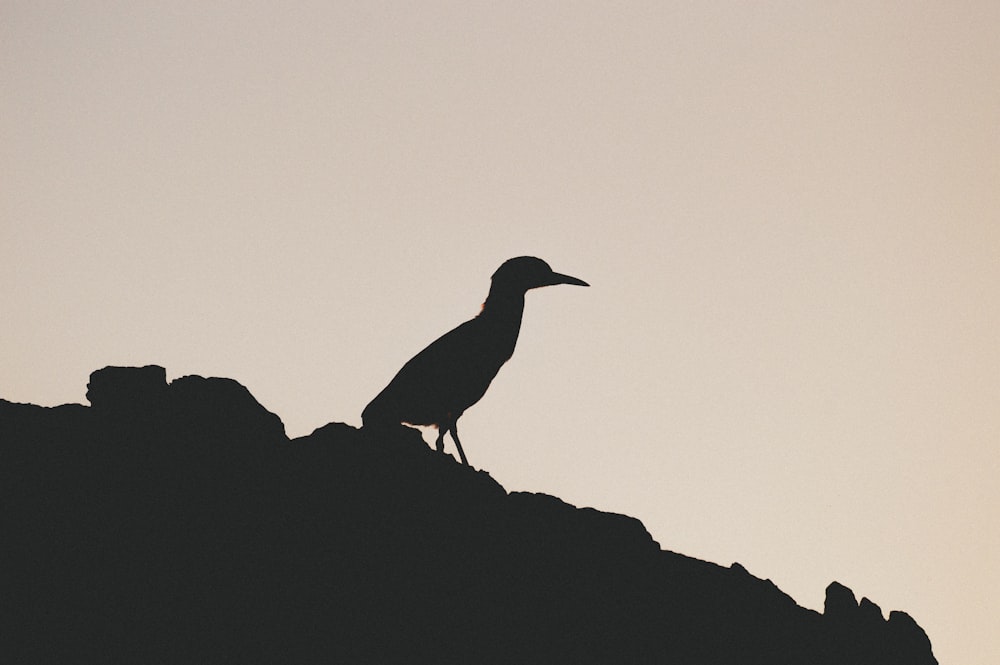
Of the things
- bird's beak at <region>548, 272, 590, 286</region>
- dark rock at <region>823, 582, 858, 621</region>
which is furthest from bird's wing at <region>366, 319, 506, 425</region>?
dark rock at <region>823, 582, 858, 621</region>

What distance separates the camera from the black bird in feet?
61.8

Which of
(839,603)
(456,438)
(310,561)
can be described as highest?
(456,438)

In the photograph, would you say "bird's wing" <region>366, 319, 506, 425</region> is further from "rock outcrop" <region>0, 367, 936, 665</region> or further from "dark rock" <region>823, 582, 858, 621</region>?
"dark rock" <region>823, 582, 858, 621</region>

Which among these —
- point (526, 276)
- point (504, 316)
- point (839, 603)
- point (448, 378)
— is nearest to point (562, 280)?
point (526, 276)

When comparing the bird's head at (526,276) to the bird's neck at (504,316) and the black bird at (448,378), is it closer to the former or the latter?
the bird's neck at (504,316)

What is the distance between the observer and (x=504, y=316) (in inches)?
777

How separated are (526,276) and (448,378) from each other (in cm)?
244

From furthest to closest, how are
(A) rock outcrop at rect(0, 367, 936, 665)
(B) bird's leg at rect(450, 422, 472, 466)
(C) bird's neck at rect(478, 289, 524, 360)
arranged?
(C) bird's neck at rect(478, 289, 524, 360) < (B) bird's leg at rect(450, 422, 472, 466) < (A) rock outcrop at rect(0, 367, 936, 665)

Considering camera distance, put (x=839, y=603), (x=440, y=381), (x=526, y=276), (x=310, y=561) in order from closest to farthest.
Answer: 1. (x=310, y=561)
2. (x=839, y=603)
3. (x=440, y=381)
4. (x=526, y=276)

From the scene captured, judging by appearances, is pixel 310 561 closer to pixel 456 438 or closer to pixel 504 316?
pixel 456 438

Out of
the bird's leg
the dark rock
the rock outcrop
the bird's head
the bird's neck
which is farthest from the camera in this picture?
the bird's head

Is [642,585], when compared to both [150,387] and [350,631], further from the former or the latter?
[150,387]

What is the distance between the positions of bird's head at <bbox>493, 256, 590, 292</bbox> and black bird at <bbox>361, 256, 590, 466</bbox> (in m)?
0.66

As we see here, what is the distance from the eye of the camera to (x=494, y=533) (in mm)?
14547
